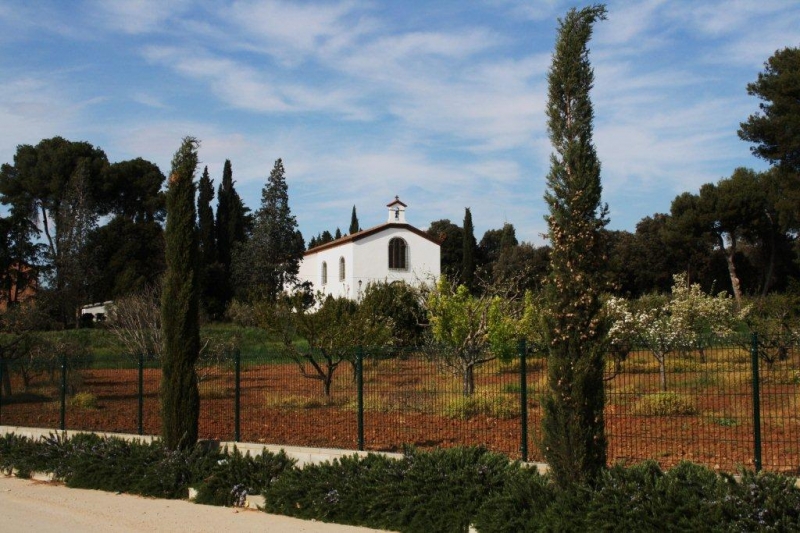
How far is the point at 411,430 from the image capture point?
12141 mm

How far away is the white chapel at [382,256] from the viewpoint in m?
54.9

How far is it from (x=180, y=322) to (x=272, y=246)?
41941 millimetres

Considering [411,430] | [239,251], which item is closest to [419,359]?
[411,430]

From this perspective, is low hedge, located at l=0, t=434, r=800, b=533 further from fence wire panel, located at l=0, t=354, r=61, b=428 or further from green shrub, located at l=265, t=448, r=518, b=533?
fence wire panel, located at l=0, t=354, r=61, b=428

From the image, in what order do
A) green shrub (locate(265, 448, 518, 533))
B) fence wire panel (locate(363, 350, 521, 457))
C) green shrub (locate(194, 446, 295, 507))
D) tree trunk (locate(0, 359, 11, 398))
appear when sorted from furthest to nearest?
tree trunk (locate(0, 359, 11, 398))
fence wire panel (locate(363, 350, 521, 457))
green shrub (locate(194, 446, 295, 507))
green shrub (locate(265, 448, 518, 533))

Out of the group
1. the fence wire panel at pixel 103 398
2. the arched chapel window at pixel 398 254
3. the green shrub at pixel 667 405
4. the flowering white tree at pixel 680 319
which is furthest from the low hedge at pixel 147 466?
the arched chapel window at pixel 398 254

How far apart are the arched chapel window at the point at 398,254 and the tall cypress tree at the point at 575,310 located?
48.7 meters

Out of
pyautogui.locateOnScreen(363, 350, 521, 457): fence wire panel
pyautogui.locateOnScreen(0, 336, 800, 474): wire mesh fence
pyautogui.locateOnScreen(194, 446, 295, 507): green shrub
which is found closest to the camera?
pyautogui.locateOnScreen(194, 446, 295, 507): green shrub

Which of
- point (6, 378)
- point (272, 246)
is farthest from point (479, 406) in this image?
point (272, 246)

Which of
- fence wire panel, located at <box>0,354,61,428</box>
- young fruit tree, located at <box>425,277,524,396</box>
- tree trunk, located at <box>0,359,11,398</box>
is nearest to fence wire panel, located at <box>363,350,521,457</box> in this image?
young fruit tree, located at <box>425,277,524,396</box>

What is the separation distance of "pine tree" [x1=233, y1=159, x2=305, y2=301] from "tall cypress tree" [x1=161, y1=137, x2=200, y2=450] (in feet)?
134

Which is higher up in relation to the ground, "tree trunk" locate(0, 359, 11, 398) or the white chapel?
the white chapel

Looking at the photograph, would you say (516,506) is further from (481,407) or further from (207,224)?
(207,224)

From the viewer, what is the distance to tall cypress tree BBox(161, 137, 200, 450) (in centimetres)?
1094
